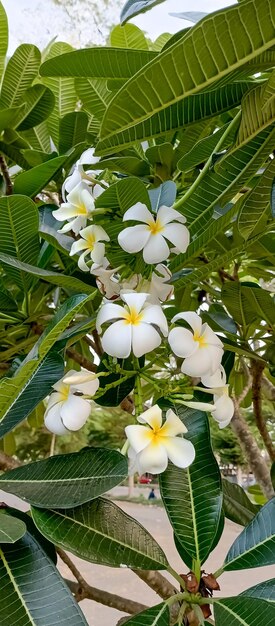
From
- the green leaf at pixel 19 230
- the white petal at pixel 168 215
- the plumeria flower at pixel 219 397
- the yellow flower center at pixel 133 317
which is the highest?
the green leaf at pixel 19 230

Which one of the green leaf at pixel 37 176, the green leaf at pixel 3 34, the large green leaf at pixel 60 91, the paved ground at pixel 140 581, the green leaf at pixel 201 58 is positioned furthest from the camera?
the paved ground at pixel 140 581

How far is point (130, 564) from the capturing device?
1.23 feet

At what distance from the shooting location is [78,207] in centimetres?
45

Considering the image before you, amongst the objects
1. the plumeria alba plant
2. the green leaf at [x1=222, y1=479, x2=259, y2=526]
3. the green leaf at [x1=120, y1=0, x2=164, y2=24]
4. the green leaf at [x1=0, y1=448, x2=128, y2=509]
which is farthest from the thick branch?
the green leaf at [x1=120, y1=0, x2=164, y2=24]

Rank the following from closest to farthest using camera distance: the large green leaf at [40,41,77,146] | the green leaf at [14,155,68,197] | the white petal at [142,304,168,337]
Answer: the white petal at [142,304,168,337]
the green leaf at [14,155,68,197]
the large green leaf at [40,41,77,146]

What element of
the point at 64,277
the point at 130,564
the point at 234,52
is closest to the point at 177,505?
the point at 130,564

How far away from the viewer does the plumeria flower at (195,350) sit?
1.21 ft

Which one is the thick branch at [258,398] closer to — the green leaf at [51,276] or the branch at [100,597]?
the branch at [100,597]

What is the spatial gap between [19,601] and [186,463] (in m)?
0.13

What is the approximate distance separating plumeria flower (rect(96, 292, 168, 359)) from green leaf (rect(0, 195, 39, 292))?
5.6 inches

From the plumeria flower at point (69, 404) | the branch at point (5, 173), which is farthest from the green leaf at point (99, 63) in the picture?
the branch at point (5, 173)

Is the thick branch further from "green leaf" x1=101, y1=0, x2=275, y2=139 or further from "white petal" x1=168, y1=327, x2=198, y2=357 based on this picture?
"green leaf" x1=101, y1=0, x2=275, y2=139

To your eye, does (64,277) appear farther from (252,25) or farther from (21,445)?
(21,445)

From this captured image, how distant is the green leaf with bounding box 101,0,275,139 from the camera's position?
0.26 metres
